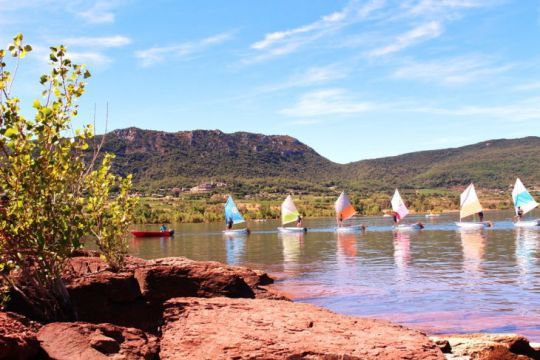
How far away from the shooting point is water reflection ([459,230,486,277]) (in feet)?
111

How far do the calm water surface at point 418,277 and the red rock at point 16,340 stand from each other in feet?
40.2

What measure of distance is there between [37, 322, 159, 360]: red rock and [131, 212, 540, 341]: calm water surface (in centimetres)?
1064

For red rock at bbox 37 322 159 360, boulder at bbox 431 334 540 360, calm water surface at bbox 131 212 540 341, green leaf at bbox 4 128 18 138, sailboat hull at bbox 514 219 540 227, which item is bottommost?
calm water surface at bbox 131 212 540 341

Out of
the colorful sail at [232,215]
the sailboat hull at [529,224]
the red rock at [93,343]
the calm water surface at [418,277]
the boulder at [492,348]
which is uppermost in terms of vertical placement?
the colorful sail at [232,215]

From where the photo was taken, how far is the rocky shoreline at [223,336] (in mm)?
8594

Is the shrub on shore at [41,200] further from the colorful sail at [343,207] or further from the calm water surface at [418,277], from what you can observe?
the colorful sail at [343,207]

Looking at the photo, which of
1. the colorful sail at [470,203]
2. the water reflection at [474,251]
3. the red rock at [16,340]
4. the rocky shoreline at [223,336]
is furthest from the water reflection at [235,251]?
the colorful sail at [470,203]

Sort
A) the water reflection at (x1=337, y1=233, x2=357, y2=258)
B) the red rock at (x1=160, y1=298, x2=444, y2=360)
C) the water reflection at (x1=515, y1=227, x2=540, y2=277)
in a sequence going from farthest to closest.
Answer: the water reflection at (x1=337, y1=233, x2=357, y2=258)
the water reflection at (x1=515, y1=227, x2=540, y2=277)
the red rock at (x1=160, y1=298, x2=444, y2=360)

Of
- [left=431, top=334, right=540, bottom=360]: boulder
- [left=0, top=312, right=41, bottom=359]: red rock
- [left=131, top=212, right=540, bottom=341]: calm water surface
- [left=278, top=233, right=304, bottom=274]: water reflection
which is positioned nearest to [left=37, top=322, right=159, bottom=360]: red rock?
[left=0, top=312, right=41, bottom=359]: red rock

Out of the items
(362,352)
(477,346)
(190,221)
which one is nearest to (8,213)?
(362,352)

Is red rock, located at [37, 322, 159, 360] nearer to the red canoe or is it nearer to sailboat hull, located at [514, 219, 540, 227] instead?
the red canoe

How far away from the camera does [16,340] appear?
8430mm

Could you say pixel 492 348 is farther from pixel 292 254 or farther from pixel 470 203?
pixel 470 203

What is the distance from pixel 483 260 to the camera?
38438 mm
